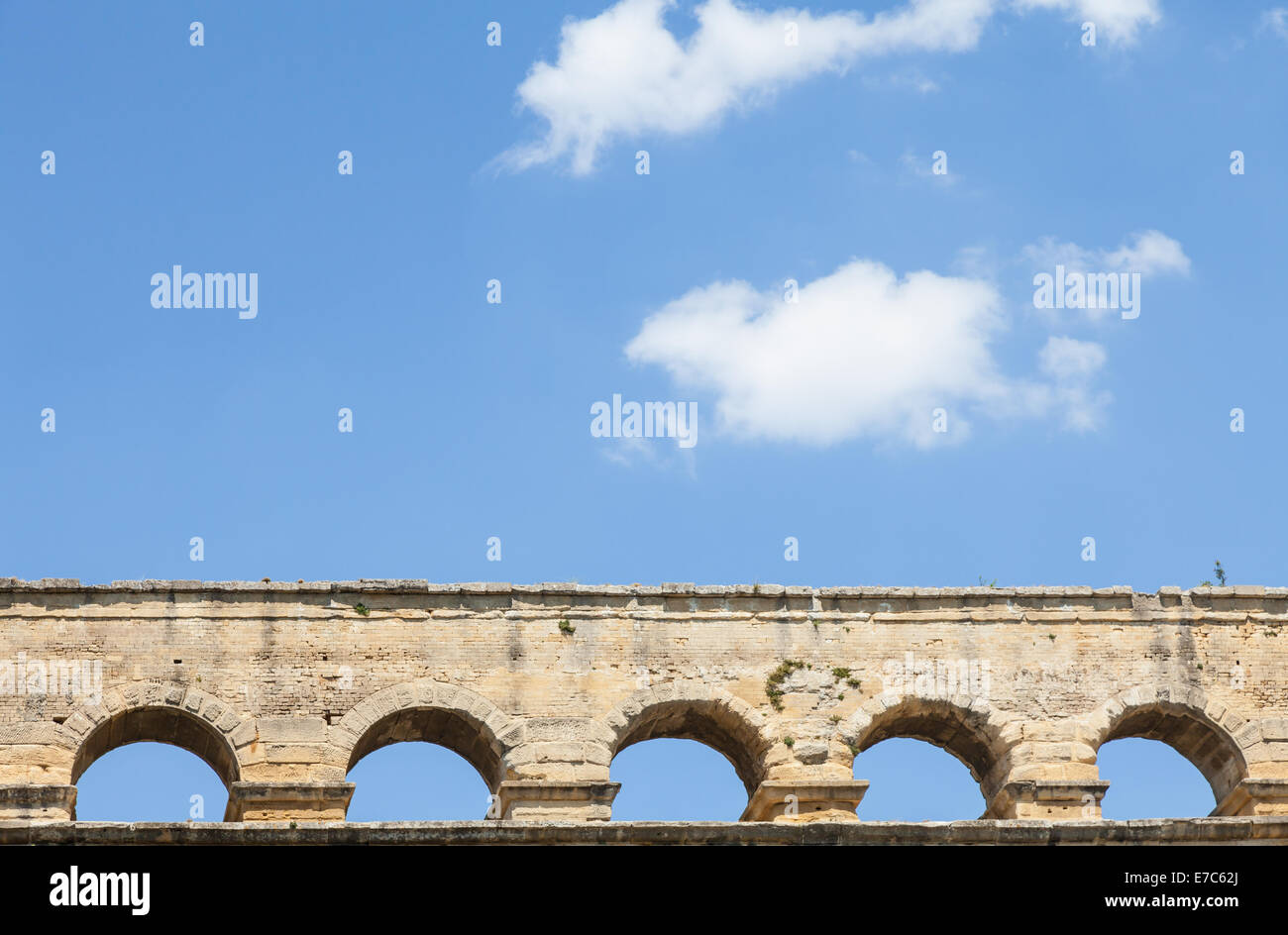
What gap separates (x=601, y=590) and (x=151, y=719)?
20.3 ft

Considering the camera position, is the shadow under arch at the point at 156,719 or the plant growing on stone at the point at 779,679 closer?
the shadow under arch at the point at 156,719

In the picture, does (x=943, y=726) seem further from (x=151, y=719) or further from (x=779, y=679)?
(x=151, y=719)

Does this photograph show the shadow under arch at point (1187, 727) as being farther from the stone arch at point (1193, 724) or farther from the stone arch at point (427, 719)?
the stone arch at point (427, 719)

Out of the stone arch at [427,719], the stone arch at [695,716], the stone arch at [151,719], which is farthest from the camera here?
the stone arch at [695,716]

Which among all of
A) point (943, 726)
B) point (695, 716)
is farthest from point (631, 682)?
point (943, 726)

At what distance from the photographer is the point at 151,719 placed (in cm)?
3150

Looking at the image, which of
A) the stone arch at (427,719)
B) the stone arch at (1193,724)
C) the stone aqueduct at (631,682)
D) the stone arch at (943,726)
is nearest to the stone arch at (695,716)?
the stone aqueduct at (631,682)

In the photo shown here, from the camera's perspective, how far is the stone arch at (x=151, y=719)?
30672mm

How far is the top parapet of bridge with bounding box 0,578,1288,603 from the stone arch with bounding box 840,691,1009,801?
149cm

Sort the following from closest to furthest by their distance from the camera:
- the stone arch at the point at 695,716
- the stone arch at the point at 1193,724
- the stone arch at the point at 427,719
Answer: the stone arch at the point at 427,719 → the stone arch at the point at 695,716 → the stone arch at the point at 1193,724

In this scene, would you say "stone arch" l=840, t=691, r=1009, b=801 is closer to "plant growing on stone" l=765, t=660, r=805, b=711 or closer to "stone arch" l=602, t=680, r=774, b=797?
"plant growing on stone" l=765, t=660, r=805, b=711

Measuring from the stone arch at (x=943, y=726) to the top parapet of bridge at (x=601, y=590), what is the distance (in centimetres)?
149
